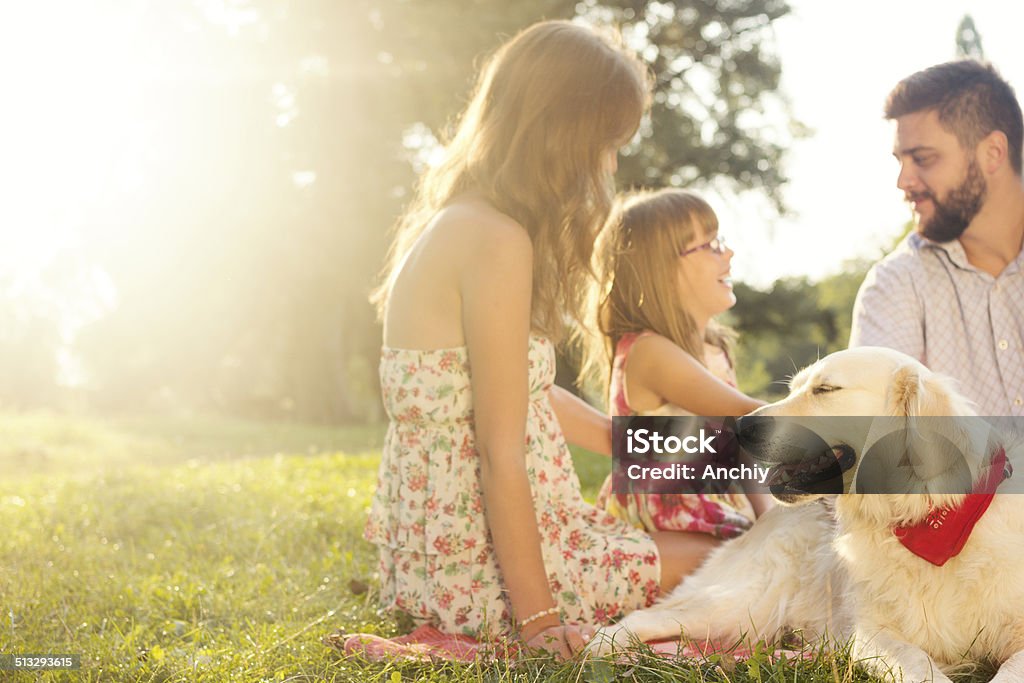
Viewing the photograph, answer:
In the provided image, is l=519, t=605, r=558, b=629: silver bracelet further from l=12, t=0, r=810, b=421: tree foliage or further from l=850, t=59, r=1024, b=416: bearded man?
l=12, t=0, r=810, b=421: tree foliage

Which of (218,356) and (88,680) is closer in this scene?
(88,680)

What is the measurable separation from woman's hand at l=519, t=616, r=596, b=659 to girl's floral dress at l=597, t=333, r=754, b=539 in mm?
848

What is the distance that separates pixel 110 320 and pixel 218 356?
247 cm

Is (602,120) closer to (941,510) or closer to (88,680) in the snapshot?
(941,510)

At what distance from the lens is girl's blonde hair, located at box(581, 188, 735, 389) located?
368 cm

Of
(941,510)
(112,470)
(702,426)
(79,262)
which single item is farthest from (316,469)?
(79,262)

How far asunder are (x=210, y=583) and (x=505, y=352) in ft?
5.92

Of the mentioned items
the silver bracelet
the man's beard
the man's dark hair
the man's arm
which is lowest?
the silver bracelet

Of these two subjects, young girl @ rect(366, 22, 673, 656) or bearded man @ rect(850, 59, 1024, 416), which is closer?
young girl @ rect(366, 22, 673, 656)

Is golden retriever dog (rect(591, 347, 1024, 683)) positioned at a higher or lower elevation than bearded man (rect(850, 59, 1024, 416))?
lower

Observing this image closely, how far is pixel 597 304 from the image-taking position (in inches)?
154

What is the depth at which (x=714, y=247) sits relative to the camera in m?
3.79

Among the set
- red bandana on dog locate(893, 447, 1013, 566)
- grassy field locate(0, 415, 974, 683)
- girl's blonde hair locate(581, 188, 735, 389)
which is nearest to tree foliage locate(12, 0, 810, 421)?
grassy field locate(0, 415, 974, 683)

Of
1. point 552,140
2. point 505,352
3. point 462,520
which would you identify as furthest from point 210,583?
point 552,140
